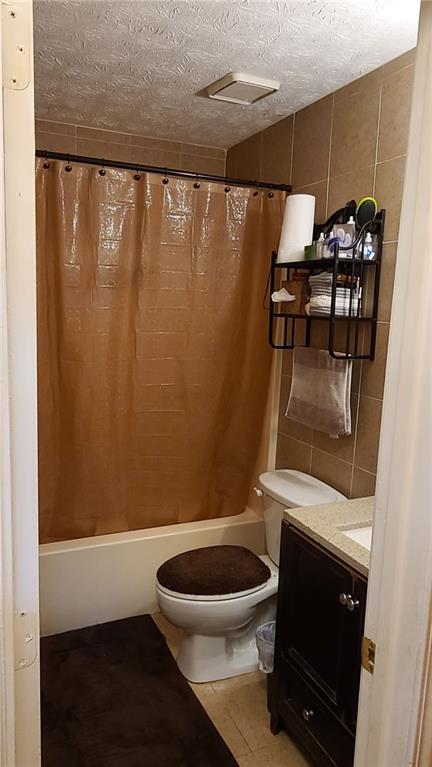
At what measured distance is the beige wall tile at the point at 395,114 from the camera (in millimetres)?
1766

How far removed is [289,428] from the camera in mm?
2502

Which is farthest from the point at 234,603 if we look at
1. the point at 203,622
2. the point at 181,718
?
the point at 181,718

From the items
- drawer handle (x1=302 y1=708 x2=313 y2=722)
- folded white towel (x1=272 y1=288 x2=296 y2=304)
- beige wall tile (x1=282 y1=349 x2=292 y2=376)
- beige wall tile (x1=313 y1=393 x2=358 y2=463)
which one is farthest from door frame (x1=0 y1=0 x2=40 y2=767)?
beige wall tile (x1=282 y1=349 x2=292 y2=376)

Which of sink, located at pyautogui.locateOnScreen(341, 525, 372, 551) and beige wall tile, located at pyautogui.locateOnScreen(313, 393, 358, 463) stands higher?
beige wall tile, located at pyautogui.locateOnScreen(313, 393, 358, 463)

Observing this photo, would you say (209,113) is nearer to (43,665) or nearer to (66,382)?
(66,382)

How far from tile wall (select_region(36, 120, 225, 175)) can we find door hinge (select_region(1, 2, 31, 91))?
81.0 inches

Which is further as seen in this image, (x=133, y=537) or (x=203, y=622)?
(x=133, y=537)

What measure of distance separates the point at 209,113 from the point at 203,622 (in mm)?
2046

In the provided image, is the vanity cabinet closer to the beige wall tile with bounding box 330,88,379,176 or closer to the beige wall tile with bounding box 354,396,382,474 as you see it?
the beige wall tile with bounding box 354,396,382,474

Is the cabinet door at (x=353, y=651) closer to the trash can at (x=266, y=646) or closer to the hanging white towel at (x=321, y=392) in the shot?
the trash can at (x=266, y=646)

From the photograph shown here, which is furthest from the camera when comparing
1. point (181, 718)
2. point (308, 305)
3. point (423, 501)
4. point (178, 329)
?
point (178, 329)

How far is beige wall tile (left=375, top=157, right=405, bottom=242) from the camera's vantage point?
1812 millimetres

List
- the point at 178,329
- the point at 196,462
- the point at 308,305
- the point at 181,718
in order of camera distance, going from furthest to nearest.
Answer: the point at 196,462 → the point at 178,329 → the point at 308,305 → the point at 181,718

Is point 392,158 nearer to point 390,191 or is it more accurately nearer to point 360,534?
point 390,191
